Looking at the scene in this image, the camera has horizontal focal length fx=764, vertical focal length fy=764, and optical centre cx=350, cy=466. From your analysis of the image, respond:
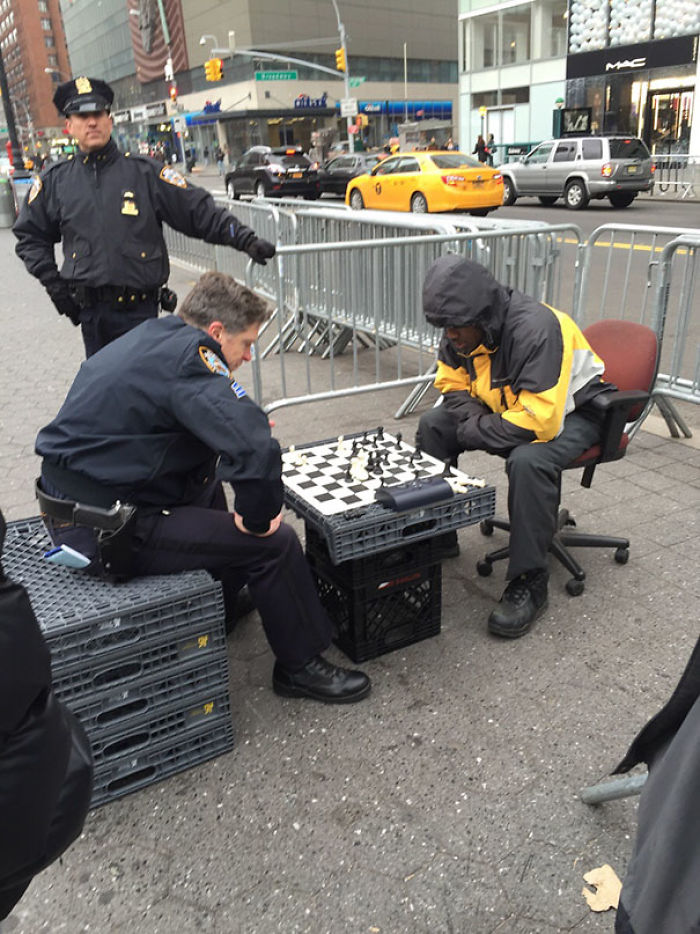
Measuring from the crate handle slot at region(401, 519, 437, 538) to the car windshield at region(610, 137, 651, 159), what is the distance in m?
20.7

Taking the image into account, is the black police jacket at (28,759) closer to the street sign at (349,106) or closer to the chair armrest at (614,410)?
the chair armrest at (614,410)

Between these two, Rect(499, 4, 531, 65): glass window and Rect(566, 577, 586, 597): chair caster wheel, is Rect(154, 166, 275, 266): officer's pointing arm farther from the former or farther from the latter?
Rect(499, 4, 531, 65): glass window

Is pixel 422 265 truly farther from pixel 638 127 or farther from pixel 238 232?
pixel 638 127

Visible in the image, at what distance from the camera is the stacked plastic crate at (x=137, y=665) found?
232 centimetres

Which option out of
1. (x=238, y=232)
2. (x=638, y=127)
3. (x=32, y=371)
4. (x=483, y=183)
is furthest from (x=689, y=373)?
(x=638, y=127)

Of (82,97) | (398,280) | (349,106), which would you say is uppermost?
(349,106)

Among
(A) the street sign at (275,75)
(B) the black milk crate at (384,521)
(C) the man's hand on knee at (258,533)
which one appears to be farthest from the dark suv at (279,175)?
(A) the street sign at (275,75)

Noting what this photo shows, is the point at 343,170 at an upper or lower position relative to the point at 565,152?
lower

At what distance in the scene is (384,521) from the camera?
2.85 m

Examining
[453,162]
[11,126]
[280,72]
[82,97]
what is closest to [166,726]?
[82,97]

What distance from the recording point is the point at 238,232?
4.66 metres

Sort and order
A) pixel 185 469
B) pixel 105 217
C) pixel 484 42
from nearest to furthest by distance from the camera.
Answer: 1. pixel 185 469
2. pixel 105 217
3. pixel 484 42

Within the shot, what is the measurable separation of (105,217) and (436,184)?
614 inches

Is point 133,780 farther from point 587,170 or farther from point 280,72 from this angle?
point 280,72
